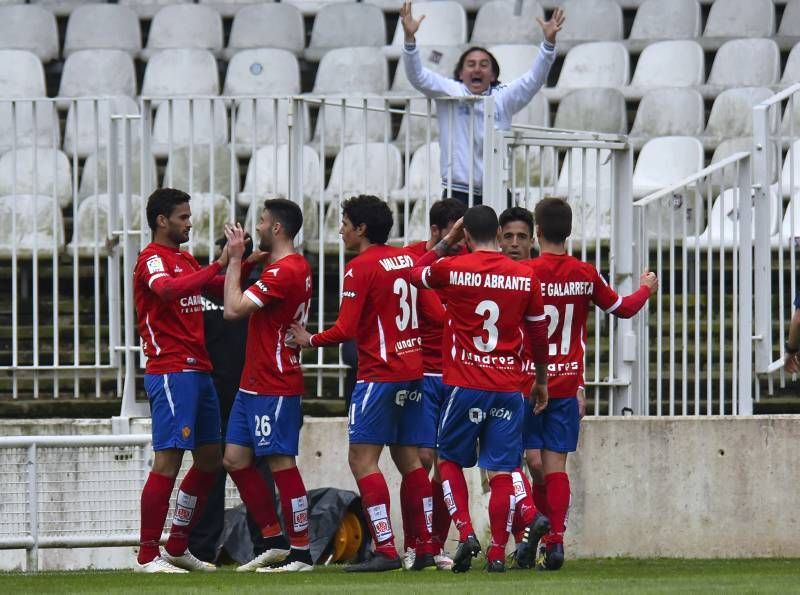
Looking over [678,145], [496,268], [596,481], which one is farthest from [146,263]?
[678,145]

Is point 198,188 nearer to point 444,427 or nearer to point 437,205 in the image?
point 437,205

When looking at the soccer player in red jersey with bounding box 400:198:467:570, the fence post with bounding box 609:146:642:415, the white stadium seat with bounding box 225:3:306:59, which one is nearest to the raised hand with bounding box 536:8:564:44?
the fence post with bounding box 609:146:642:415

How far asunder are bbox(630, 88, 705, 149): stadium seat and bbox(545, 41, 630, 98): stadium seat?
28.3 inches

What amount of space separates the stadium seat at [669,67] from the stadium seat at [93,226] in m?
5.05

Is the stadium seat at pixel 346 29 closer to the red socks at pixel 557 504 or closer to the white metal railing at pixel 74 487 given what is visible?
the white metal railing at pixel 74 487

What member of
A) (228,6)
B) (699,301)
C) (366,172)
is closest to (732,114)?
(699,301)

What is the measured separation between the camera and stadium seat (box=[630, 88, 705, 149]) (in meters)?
14.3

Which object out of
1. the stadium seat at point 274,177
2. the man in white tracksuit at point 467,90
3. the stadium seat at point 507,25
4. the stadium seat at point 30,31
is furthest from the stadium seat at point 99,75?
the man in white tracksuit at point 467,90

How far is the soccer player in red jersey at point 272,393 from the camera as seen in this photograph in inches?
337

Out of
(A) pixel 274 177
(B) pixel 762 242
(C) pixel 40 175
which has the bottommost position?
(B) pixel 762 242

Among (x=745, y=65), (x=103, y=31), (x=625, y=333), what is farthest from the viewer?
(x=103, y=31)

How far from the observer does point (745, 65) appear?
14875mm

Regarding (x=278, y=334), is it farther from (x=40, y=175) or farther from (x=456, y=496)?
(x=40, y=175)

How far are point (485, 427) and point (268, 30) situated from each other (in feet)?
28.7
